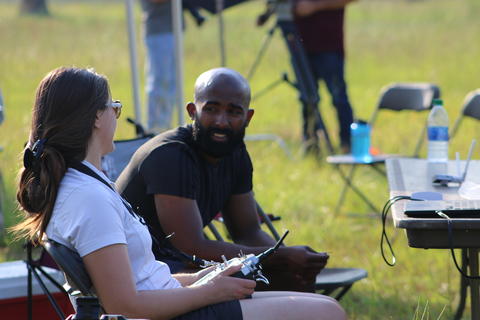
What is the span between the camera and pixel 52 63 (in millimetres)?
16297

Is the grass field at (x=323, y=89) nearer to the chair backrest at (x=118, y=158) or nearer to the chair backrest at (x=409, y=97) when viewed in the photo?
the chair backrest at (x=118, y=158)

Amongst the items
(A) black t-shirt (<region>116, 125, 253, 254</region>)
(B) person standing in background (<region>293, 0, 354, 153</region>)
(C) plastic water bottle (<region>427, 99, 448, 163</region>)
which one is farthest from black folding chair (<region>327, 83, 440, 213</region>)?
(A) black t-shirt (<region>116, 125, 253, 254</region>)

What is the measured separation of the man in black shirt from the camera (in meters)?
3.58

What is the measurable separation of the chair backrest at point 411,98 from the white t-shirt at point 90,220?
169 inches

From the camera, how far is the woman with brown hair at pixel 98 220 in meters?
2.54

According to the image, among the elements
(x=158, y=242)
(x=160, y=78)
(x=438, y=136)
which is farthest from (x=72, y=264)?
(x=160, y=78)

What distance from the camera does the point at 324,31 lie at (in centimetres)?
824

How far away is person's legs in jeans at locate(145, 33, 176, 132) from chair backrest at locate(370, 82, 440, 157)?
5.80ft

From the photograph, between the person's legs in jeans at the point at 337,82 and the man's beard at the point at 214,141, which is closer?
the man's beard at the point at 214,141

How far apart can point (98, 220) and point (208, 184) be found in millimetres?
1278

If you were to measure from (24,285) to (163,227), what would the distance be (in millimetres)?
608

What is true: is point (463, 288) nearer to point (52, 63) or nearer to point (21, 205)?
point (21, 205)

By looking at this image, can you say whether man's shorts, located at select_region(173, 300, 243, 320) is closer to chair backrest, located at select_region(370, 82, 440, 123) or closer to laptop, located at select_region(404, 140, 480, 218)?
laptop, located at select_region(404, 140, 480, 218)

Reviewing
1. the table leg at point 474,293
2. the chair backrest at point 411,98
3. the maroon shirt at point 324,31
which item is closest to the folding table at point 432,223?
the table leg at point 474,293
